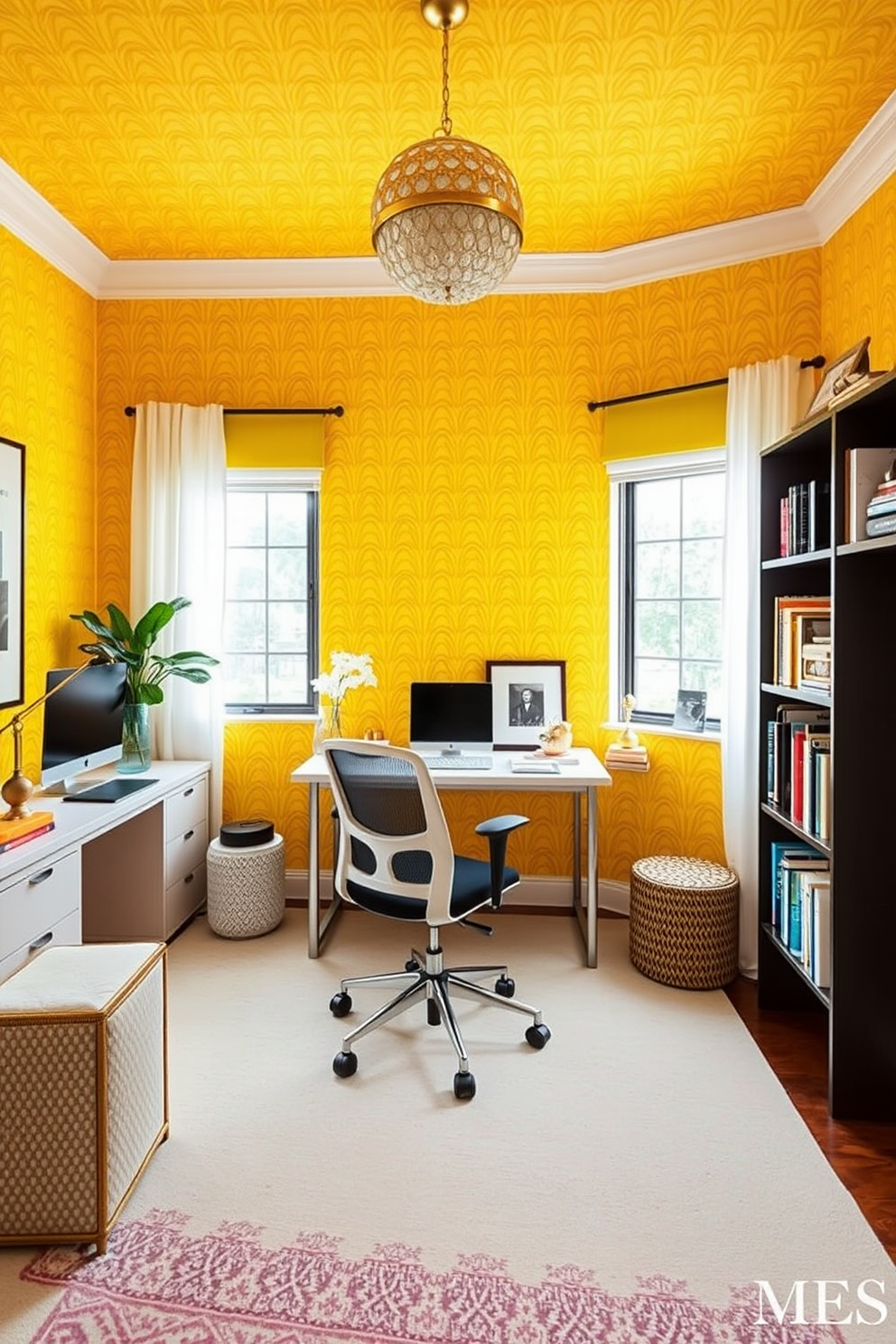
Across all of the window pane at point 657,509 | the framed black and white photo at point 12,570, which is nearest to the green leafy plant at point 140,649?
the framed black and white photo at point 12,570

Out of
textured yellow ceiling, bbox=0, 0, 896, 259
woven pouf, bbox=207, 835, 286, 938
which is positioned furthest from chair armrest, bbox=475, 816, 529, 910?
textured yellow ceiling, bbox=0, 0, 896, 259

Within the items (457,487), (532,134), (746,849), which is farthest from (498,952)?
(532,134)

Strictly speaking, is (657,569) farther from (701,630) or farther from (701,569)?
(701,630)

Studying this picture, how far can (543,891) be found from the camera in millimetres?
3764

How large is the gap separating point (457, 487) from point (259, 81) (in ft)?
5.75

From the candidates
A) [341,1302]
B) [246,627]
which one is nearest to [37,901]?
[341,1302]

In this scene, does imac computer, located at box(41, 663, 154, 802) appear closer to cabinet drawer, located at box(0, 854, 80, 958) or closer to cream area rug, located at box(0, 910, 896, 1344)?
cabinet drawer, located at box(0, 854, 80, 958)

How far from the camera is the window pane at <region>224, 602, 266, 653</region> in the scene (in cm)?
389

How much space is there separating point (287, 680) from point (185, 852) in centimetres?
97

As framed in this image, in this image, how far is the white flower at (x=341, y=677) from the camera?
11.4ft

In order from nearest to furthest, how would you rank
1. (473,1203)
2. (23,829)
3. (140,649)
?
(473,1203) < (23,829) < (140,649)

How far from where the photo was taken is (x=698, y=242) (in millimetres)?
3283

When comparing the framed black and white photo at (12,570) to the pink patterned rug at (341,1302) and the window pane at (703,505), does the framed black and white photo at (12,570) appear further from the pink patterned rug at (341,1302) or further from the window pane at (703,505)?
the window pane at (703,505)

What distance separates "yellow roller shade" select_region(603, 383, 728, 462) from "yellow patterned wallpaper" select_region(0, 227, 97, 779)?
252 centimetres
